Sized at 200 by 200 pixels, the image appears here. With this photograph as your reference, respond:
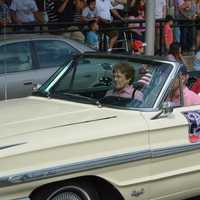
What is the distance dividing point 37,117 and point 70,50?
502 centimetres

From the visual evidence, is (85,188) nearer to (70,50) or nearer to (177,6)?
(70,50)

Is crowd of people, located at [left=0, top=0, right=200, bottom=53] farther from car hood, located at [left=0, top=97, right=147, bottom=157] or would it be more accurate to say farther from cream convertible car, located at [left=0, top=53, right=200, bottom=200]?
car hood, located at [left=0, top=97, right=147, bottom=157]

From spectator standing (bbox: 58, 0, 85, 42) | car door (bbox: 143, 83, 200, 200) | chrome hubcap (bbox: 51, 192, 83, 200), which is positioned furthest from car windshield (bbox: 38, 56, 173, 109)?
spectator standing (bbox: 58, 0, 85, 42)

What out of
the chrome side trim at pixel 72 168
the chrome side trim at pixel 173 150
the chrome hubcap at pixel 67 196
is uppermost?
the chrome side trim at pixel 72 168

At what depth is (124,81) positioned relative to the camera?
230 inches

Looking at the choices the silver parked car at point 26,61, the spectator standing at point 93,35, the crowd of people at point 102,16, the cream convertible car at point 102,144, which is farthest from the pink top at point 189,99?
the spectator standing at point 93,35

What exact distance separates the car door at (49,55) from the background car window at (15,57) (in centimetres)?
16

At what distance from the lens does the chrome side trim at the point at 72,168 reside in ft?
14.9

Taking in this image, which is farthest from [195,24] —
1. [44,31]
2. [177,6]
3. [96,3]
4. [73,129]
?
[73,129]

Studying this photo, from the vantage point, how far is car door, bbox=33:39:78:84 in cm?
979

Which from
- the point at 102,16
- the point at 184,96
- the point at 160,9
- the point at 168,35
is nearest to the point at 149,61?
the point at 184,96

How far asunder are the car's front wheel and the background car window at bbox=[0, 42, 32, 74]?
15.4 feet

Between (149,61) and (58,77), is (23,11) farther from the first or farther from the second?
(149,61)

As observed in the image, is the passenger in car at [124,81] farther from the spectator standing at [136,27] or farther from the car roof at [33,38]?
the spectator standing at [136,27]
